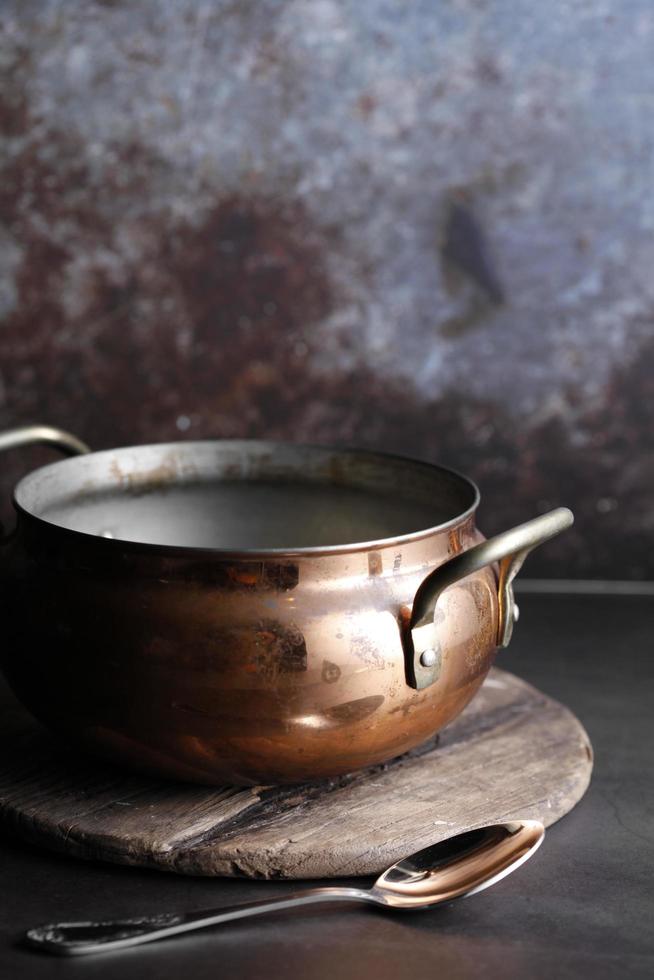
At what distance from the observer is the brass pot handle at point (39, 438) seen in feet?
3.22

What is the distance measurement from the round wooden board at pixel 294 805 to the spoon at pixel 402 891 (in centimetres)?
2

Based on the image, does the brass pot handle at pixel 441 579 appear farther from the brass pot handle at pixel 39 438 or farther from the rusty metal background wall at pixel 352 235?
the rusty metal background wall at pixel 352 235

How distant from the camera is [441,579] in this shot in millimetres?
748

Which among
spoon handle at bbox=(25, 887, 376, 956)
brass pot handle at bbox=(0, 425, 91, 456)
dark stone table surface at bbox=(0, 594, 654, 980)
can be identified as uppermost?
brass pot handle at bbox=(0, 425, 91, 456)

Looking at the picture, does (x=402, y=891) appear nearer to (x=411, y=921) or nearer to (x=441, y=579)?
(x=411, y=921)

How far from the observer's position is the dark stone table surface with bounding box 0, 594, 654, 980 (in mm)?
677

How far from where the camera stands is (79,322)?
141 cm

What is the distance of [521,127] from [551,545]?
484 millimetres

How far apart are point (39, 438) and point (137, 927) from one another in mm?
461

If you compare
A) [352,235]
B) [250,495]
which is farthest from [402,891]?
[352,235]

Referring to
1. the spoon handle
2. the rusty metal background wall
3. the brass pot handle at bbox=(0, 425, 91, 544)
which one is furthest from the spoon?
the rusty metal background wall

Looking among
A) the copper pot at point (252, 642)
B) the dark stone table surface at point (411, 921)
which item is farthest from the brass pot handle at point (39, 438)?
the dark stone table surface at point (411, 921)

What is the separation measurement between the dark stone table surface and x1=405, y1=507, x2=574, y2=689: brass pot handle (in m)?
0.15

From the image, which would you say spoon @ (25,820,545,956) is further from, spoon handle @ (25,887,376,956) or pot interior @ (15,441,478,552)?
pot interior @ (15,441,478,552)
